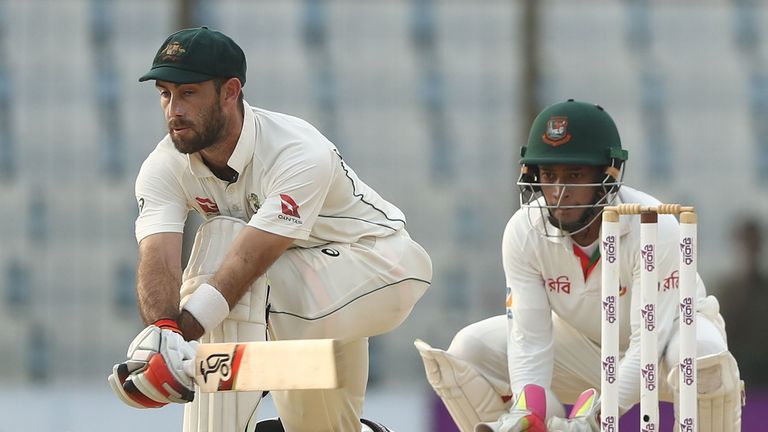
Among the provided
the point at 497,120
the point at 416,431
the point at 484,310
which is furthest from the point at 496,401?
the point at 497,120

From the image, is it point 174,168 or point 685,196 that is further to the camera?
point 685,196

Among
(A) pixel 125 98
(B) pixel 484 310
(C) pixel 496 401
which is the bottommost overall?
(B) pixel 484 310

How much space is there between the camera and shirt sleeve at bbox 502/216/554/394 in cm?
365

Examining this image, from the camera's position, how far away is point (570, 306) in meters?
3.76

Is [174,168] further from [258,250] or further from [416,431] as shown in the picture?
[416,431]

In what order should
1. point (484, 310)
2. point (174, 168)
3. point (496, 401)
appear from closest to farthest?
point (174, 168)
point (496, 401)
point (484, 310)

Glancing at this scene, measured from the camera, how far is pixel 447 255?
7.00 m

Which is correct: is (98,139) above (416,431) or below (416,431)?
above

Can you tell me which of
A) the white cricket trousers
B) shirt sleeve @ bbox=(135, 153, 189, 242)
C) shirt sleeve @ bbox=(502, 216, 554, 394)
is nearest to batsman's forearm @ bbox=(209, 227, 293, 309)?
the white cricket trousers

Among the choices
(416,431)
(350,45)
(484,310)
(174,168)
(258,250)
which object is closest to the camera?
(258,250)

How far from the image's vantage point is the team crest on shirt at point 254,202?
344cm

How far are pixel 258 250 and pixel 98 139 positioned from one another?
4.17 m

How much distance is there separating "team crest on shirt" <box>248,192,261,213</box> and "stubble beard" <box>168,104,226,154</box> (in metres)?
0.15

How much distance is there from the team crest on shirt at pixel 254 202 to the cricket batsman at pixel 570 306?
2.10ft
